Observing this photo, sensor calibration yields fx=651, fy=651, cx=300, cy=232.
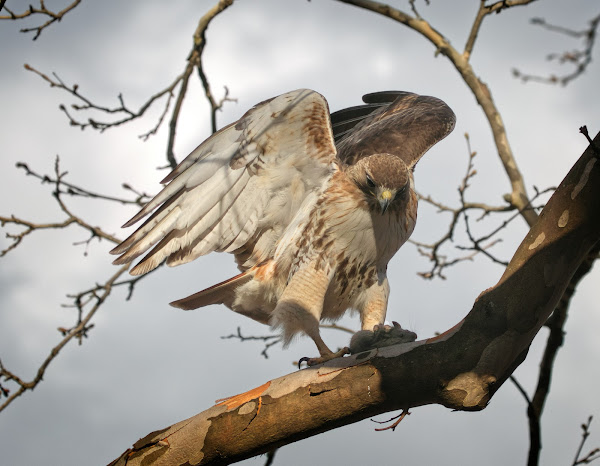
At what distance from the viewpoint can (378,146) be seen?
16.1 ft

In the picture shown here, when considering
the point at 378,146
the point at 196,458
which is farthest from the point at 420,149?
the point at 196,458

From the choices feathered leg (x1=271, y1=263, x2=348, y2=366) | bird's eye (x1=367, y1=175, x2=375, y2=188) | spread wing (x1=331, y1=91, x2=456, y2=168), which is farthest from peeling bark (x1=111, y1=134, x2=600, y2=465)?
spread wing (x1=331, y1=91, x2=456, y2=168)

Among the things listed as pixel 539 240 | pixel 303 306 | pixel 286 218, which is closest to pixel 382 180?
pixel 286 218

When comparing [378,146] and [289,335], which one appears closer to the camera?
[289,335]

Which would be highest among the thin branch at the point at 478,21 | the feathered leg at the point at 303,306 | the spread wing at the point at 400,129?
the thin branch at the point at 478,21

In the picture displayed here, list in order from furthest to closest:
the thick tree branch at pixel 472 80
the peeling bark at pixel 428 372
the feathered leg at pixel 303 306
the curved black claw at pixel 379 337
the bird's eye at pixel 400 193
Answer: the thick tree branch at pixel 472 80 < the bird's eye at pixel 400 193 < the feathered leg at pixel 303 306 < the curved black claw at pixel 379 337 < the peeling bark at pixel 428 372

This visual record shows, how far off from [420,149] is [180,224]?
6.30ft

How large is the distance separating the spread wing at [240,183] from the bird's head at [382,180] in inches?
10.3

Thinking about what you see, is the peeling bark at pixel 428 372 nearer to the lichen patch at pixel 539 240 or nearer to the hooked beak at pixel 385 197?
the lichen patch at pixel 539 240

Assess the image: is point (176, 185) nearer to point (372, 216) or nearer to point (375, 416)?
point (372, 216)

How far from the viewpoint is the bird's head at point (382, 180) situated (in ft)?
13.4

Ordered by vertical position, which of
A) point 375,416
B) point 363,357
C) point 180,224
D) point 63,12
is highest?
point 63,12

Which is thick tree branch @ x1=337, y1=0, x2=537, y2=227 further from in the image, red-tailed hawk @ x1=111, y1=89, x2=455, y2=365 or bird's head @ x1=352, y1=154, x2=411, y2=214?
bird's head @ x1=352, y1=154, x2=411, y2=214

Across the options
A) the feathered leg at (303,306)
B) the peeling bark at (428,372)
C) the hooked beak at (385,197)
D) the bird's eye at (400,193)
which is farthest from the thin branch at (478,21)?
the peeling bark at (428,372)
